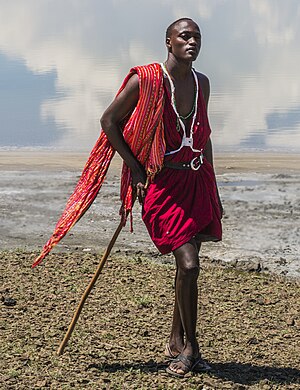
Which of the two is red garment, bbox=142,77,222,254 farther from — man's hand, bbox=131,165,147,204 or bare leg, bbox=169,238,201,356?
bare leg, bbox=169,238,201,356

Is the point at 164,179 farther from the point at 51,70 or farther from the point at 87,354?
the point at 51,70

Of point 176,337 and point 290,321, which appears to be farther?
point 290,321

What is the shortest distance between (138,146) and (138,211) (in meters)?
4.93

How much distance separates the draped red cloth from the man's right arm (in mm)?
34

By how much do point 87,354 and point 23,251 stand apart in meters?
2.70

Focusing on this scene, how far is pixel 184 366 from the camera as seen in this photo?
6004 millimetres

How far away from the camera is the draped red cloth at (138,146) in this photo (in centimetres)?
580

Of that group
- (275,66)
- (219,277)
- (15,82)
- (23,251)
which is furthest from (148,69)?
(275,66)

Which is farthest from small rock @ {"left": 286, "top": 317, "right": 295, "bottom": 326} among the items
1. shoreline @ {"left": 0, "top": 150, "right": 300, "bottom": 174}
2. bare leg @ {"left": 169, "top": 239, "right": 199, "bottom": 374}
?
shoreline @ {"left": 0, "top": 150, "right": 300, "bottom": 174}

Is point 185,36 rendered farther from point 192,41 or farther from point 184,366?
point 184,366

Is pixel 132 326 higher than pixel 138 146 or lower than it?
lower

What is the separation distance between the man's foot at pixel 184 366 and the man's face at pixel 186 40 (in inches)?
64.2

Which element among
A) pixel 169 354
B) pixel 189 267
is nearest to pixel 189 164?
pixel 189 267

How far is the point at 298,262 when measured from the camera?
9.12 meters
